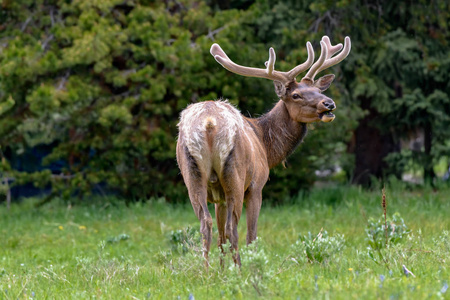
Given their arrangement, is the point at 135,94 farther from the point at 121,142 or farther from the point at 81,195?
the point at 81,195

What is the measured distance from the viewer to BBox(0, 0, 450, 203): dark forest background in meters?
11.5

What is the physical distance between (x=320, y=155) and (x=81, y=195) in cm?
486

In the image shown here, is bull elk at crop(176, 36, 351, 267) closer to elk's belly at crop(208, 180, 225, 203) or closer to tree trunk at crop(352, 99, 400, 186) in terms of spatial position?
elk's belly at crop(208, 180, 225, 203)

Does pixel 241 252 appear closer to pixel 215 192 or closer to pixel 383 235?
pixel 215 192

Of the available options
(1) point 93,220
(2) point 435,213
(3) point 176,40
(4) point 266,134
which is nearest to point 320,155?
(2) point 435,213

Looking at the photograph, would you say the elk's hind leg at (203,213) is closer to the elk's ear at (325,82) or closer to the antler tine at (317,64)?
the antler tine at (317,64)

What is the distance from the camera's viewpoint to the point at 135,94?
1219 centimetres

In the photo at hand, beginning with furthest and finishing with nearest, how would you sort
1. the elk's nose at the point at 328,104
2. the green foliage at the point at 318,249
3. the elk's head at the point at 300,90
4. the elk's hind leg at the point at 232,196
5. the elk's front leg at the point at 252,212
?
1. the elk's head at the point at 300,90
2. the elk's nose at the point at 328,104
3. the elk's front leg at the point at 252,212
4. the elk's hind leg at the point at 232,196
5. the green foliage at the point at 318,249

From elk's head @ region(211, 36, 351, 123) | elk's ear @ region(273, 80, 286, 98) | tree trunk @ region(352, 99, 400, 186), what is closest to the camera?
elk's head @ region(211, 36, 351, 123)

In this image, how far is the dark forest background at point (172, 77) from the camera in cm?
1148

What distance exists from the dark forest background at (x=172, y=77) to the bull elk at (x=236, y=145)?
4.52 metres

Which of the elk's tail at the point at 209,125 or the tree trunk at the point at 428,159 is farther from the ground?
the elk's tail at the point at 209,125

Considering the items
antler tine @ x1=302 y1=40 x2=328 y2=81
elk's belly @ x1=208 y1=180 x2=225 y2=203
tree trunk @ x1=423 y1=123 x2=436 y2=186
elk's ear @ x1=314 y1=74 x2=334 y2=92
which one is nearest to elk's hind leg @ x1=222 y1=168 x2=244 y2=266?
elk's belly @ x1=208 y1=180 x2=225 y2=203

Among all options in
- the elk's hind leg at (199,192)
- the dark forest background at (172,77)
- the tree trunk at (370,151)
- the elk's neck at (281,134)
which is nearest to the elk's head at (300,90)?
the elk's neck at (281,134)
